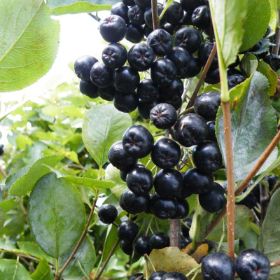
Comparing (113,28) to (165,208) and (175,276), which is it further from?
(175,276)

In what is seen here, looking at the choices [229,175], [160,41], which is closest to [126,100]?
[160,41]

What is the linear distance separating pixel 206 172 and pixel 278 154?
156 mm

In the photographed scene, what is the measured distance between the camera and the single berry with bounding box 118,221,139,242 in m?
1.12

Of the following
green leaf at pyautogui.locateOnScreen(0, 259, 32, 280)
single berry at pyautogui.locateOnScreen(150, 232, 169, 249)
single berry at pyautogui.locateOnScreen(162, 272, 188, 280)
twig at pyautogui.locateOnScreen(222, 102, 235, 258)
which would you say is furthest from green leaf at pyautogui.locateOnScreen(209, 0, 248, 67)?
green leaf at pyautogui.locateOnScreen(0, 259, 32, 280)

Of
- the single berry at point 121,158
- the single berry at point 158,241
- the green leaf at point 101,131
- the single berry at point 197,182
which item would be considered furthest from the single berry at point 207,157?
the green leaf at point 101,131

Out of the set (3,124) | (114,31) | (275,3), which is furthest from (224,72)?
(3,124)

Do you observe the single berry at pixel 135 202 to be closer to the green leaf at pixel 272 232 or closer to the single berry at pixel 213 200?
the single berry at pixel 213 200

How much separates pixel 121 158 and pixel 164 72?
204mm

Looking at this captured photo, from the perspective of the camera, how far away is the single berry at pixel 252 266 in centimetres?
72

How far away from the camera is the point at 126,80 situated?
3.11 feet

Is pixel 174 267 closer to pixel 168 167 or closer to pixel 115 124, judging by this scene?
pixel 168 167

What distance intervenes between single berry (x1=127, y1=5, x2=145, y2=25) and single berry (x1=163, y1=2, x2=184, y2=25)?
0.06 m

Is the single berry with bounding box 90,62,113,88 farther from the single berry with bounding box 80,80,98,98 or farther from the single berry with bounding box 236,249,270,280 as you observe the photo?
the single berry with bounding box 236,249,270,280

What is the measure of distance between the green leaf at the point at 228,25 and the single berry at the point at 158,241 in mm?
519
